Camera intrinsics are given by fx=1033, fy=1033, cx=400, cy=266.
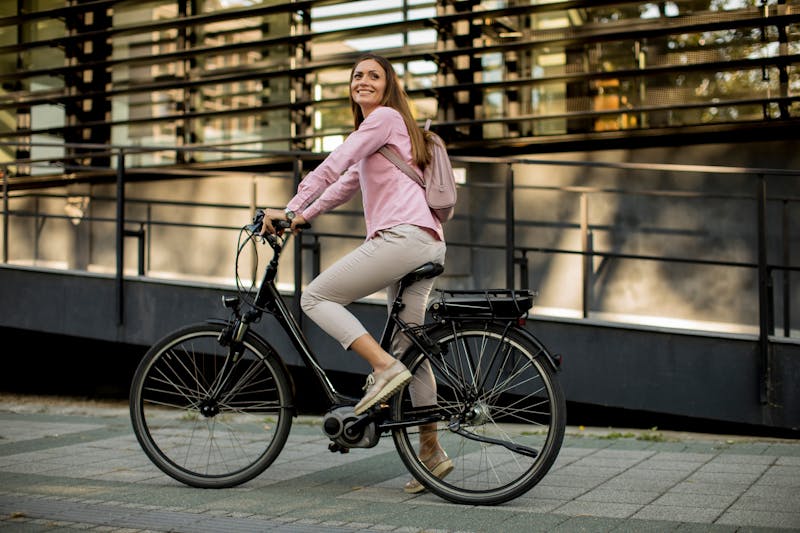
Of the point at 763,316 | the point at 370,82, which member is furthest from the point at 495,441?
the point at 763,316

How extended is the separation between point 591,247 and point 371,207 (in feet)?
16.7

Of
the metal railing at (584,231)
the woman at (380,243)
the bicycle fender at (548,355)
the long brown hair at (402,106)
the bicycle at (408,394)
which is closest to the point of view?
the bicycle fender at (548,355)

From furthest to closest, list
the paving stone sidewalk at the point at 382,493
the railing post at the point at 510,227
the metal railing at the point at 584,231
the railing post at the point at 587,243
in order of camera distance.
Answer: the railing post at the point at 587,243, the railing post at the point at 510,227, the metal railing at the point at 584,231, the paving stone sidewalk at the point at 382,493

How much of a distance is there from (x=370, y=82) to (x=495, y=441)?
166 cm

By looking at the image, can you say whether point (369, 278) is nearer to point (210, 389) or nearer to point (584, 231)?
point (210, 389)

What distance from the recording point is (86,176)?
1234 cm

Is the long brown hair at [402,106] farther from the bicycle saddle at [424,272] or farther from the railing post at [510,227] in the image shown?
the railing post at [510,227]

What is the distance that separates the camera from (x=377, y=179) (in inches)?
179

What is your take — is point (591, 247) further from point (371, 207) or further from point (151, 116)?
point (151, 116)

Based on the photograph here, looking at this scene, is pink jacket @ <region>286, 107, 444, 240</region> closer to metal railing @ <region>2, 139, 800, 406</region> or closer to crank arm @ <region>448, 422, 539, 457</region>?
crank arm @ <region>448, 422, 539, 457</region>

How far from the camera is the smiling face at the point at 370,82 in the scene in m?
4.61

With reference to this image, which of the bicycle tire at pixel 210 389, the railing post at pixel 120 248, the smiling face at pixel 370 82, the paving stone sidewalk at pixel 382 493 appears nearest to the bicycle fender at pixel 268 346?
the bicycle tire at pixel 210 389

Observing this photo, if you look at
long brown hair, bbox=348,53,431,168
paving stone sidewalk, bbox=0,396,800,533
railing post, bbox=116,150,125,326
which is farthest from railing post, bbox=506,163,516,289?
railing post, bbox=116,150,125,326

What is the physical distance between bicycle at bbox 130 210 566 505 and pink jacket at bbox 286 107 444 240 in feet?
Answer: 0.64
